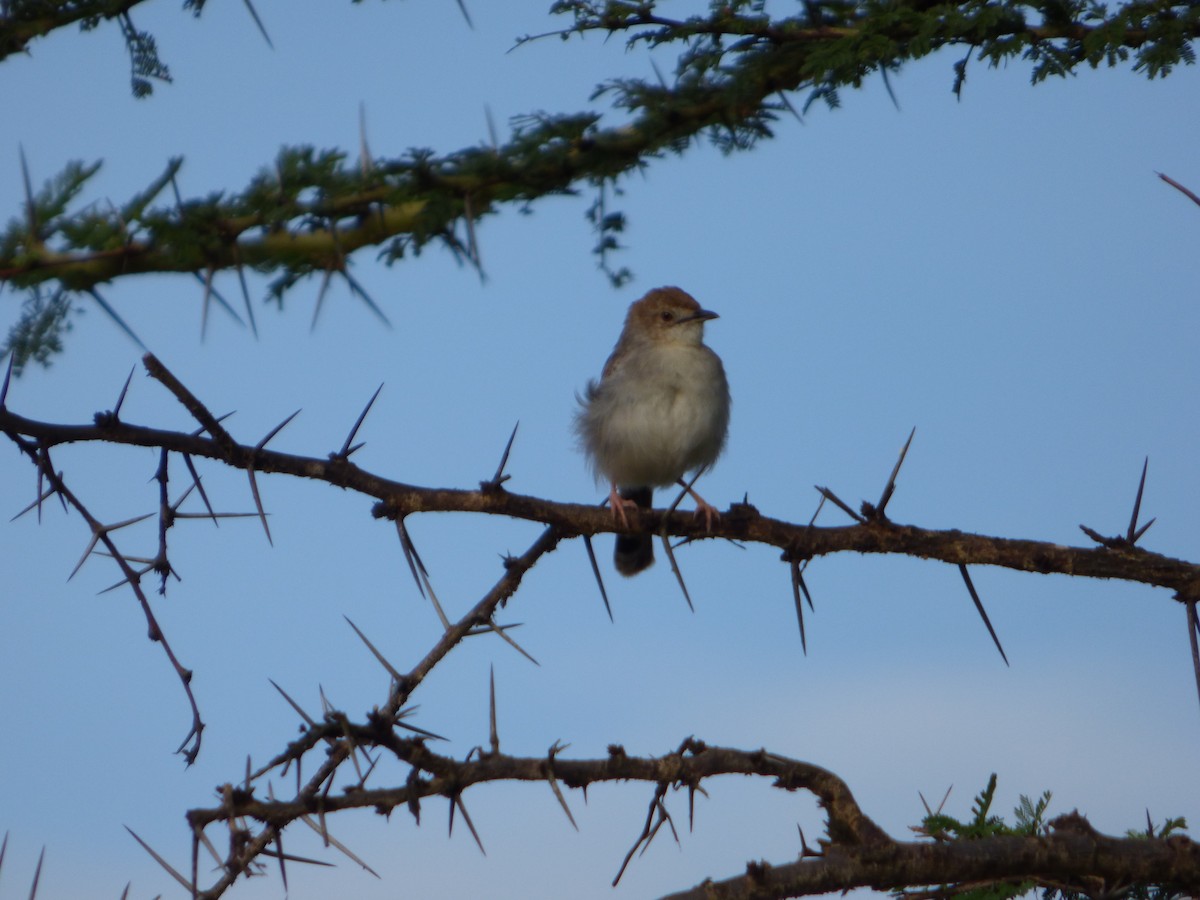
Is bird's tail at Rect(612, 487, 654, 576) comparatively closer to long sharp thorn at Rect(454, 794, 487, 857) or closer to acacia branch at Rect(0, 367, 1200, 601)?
acacia branch at Rect(0, 367, 1200, 601)

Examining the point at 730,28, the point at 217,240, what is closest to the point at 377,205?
the point at 217,240

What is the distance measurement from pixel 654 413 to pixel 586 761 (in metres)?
5.32

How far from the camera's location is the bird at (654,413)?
8484mm

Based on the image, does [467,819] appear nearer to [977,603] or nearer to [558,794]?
[558,794]

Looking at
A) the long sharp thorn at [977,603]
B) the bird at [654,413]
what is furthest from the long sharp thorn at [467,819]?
the bird at [654,413]

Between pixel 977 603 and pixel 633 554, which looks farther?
pixel 633 554

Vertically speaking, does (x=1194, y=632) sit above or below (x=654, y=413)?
below

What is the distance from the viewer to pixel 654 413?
333 inches

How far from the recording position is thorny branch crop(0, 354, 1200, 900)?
9.81ft

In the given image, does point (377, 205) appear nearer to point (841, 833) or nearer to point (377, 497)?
point (377, 497)

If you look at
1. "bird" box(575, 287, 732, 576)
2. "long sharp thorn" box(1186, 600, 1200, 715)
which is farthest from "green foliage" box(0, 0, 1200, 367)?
"bird" box(575, 287, 732, 576)

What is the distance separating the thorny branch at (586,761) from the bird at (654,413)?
4072 mm

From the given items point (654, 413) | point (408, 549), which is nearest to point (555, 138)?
point (408, 549)

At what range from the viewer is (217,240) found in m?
2.95
